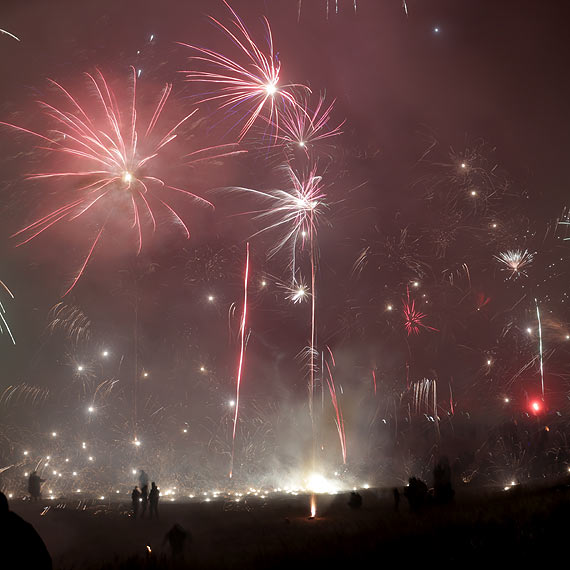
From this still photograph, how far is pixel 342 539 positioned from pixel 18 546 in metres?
7.64

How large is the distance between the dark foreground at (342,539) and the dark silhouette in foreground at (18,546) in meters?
4.66

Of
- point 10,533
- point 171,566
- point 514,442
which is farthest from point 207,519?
point 514,442

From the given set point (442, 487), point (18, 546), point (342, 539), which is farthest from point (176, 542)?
point (442, 487)

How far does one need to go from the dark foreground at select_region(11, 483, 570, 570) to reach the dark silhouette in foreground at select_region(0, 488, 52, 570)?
466 centimetres

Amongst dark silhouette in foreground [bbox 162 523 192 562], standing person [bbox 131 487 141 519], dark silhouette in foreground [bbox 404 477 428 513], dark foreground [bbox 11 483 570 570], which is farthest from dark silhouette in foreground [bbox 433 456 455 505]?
standing person [bbox 131 487 141 519]

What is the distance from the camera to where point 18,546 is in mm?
4809

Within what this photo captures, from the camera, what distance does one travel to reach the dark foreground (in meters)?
8.02

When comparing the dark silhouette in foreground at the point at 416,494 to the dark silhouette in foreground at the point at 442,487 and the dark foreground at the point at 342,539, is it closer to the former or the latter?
the dark silhouette in foreground at the point at 442,487

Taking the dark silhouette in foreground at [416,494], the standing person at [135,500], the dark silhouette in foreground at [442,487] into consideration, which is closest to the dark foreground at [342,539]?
the standing person at [135,500]

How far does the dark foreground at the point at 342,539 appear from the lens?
802 cm

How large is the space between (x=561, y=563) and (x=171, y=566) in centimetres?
745

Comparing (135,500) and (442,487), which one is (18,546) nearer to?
(135,500)

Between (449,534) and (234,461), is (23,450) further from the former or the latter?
(449,534)

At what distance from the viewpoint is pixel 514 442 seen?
40969mm
